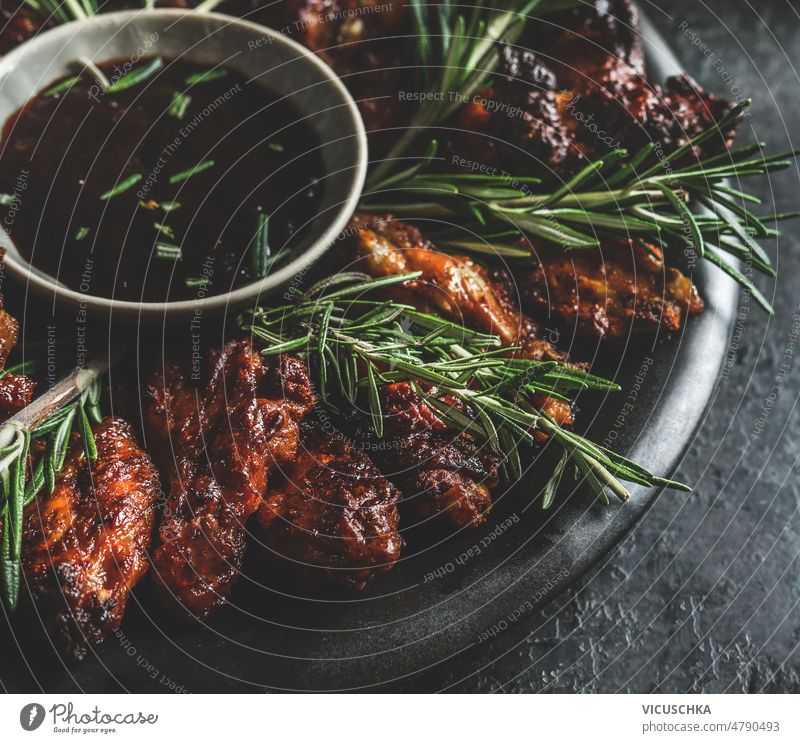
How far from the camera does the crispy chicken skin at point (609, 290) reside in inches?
72.5

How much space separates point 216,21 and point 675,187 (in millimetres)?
1160

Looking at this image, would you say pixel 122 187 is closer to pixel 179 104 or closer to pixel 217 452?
pixel 179 104

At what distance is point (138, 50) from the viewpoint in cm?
188

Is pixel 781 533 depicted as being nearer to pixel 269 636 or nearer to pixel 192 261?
pixel 269 636

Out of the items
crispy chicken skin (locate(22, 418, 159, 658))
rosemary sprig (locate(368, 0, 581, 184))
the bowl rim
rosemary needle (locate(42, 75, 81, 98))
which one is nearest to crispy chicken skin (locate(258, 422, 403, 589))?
crispy chicken skin (locate(22, 418, 159, 658))

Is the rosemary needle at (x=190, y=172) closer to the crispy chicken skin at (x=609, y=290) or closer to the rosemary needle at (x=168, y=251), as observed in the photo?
the rosemary needle at (x=168, y=251)

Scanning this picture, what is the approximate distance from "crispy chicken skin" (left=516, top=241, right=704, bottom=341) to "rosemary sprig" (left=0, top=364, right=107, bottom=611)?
3.28 ft

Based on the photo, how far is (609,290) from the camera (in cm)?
185

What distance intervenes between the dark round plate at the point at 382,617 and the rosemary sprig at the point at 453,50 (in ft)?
2.78

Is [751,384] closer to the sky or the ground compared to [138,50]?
closer to the ground

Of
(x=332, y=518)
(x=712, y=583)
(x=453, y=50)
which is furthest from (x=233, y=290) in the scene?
(x=712, y=583)
